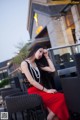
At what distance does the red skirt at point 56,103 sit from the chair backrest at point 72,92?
0.37 ft

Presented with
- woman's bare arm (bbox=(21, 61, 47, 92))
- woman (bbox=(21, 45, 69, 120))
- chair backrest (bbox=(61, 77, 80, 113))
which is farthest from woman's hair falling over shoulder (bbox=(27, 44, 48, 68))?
chair backrest (bbox=(61, 77, 80, 113))

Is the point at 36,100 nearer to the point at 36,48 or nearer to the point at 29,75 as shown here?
the point at 29,75

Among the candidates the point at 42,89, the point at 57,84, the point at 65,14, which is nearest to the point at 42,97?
the point at 42,89

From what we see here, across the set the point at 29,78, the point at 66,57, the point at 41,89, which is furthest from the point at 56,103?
the point at 66,57

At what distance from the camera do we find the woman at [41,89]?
314 cm

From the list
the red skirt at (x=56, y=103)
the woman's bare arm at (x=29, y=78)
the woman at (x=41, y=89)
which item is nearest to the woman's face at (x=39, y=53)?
the woman at (x=41, y=89)

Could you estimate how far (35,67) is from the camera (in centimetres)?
343

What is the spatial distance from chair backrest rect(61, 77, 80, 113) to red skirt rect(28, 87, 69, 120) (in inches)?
4.4

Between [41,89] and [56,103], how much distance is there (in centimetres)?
26

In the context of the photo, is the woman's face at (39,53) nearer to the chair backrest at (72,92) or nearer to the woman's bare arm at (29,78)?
the woman's bare arm at (29,78)

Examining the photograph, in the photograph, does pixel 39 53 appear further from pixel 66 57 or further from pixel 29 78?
pixel 66 57

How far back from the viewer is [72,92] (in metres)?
2.98

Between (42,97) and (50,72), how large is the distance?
1.81 ft

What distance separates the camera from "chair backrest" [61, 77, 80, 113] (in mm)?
2844
